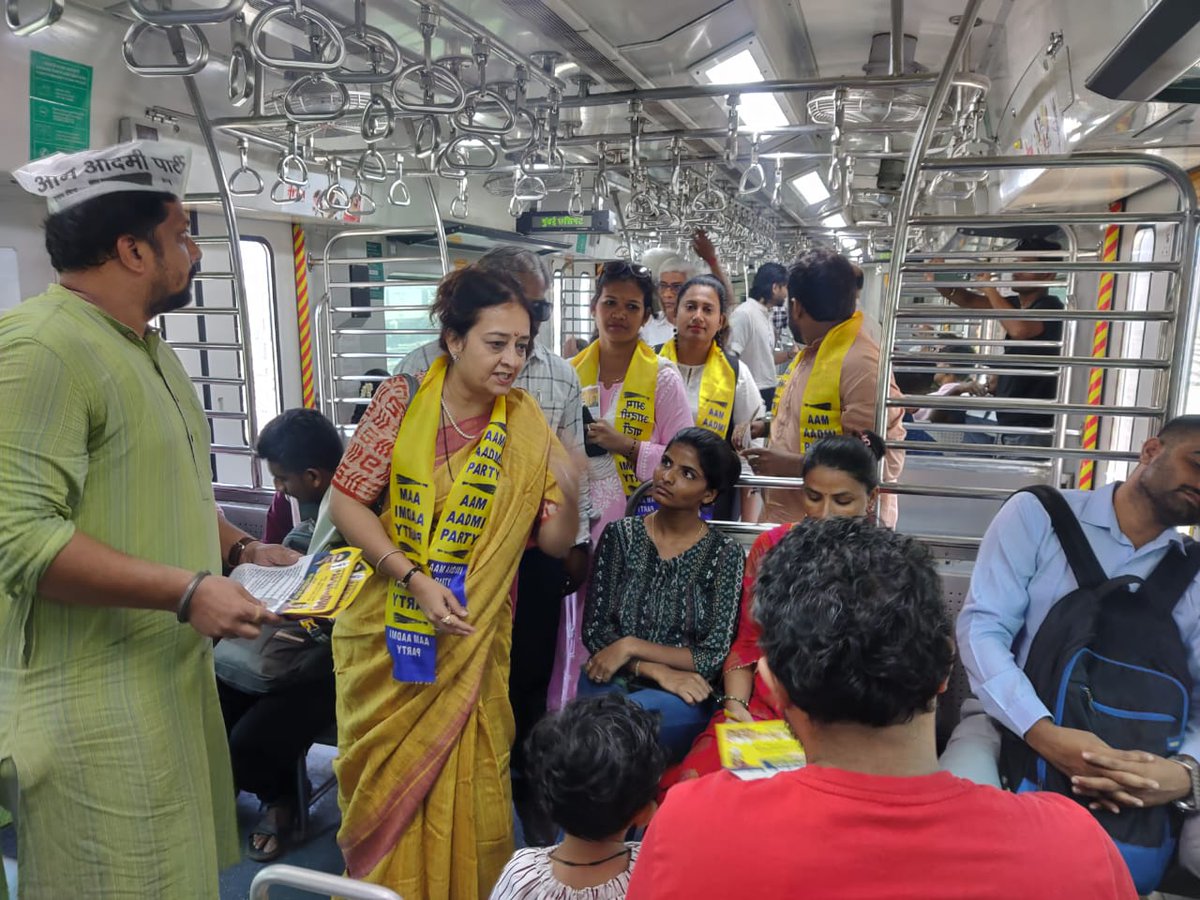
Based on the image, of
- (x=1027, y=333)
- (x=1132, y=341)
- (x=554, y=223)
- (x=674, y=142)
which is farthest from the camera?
(x=554, y=223)

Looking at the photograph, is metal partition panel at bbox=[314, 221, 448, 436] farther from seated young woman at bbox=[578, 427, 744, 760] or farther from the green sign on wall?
seated young woman at bbox=[578, 427, 744, 760]

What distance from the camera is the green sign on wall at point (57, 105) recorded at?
3471mm

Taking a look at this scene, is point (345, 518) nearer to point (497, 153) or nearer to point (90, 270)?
point (90, 270)

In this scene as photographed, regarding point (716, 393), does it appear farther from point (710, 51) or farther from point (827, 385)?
point (710, 51)

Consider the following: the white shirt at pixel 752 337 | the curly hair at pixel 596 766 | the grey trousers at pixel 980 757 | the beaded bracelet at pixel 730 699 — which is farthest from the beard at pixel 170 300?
the white shirt at pixel 752 337

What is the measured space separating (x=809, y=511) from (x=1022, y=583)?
0.62m

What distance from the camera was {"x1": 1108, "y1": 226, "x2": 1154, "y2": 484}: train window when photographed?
5.14m

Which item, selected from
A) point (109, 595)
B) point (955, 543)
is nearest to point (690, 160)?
point (955, 543)

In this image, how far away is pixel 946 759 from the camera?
2217mm

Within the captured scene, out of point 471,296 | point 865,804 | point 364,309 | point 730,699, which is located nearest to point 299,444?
point 471,296

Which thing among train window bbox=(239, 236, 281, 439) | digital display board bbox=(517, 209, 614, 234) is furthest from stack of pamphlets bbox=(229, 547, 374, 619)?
digital display board bbox=(517, 209, 614, 234)

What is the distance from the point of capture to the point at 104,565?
144 centimetres

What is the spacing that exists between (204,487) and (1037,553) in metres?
2.17

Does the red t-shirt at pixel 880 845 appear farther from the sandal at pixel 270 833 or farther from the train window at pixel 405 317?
the train window at pixel 405 317
